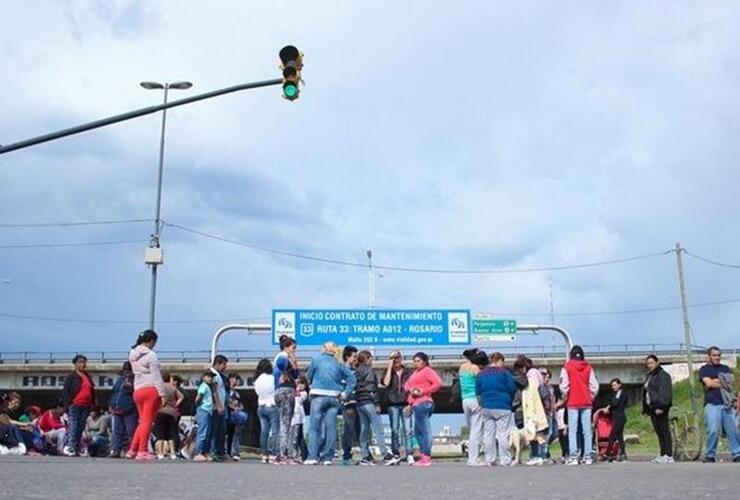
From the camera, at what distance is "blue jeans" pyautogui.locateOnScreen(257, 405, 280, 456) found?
15227 millimetres

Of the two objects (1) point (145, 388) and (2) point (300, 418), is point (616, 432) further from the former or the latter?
(1) point (145, 388)

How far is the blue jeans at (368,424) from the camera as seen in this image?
14344mm

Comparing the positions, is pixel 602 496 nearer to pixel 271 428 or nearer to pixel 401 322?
pixel 271 428

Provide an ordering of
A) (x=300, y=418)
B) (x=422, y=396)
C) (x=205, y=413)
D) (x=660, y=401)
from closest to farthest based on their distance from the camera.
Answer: (x=422, y=396) < (x=205, y=413) < (x=660, y=401) < (x=300, y=418)

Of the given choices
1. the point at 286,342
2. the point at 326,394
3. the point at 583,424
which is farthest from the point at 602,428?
the point at 286,342

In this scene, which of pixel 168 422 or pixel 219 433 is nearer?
pixel 219 433

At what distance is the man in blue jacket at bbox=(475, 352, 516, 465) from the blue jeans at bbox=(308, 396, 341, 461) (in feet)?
7.35

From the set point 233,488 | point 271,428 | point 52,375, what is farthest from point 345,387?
point 52,375

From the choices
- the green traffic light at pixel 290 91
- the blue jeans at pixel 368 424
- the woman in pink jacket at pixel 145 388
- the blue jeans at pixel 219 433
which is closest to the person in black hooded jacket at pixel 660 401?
the blue jeans at pixel 368 424

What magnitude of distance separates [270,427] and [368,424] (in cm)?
195

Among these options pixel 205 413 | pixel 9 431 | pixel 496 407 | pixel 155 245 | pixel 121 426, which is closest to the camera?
pixel 496 407

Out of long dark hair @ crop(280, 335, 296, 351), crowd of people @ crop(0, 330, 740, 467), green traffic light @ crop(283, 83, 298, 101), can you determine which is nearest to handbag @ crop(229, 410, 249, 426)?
crowd of people @ crop(0, 330, 740, 467)

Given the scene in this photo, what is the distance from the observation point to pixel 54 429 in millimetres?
19531

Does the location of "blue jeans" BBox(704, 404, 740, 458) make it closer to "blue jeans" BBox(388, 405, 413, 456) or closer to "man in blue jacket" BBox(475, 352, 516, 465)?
"man in blue jacket" BBox(475, 352, 516, 465)
